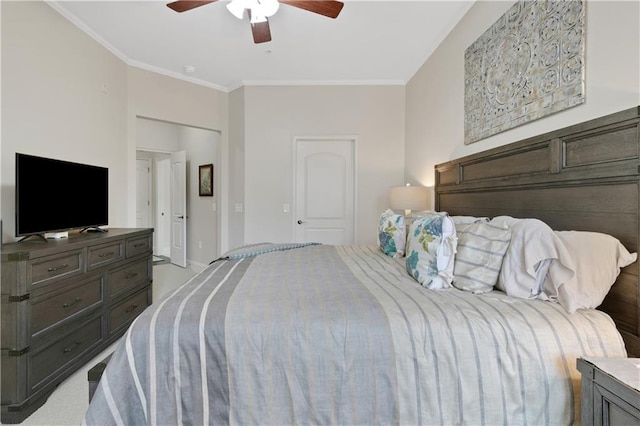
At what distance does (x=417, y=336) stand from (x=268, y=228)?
3147mm

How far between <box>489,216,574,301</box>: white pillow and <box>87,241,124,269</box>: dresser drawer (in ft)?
8.57

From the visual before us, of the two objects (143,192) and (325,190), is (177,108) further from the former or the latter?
(143,192)

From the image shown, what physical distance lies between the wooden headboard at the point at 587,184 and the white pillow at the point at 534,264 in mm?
229

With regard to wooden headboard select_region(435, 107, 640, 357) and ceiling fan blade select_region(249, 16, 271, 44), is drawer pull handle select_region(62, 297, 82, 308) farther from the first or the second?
wooden headboard select_region(435, 107, 640, 357)

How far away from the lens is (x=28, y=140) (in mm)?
2225

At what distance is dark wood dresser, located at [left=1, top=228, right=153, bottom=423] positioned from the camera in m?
1.62

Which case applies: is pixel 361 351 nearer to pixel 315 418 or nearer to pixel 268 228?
pixel 315 418

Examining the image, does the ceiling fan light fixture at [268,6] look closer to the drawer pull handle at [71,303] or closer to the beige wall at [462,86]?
the beige wall at [462,86]

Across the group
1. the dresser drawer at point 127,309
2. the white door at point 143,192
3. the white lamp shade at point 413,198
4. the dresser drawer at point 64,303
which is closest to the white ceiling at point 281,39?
the white lamp shade at point 413,198

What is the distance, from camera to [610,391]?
0.84 metres

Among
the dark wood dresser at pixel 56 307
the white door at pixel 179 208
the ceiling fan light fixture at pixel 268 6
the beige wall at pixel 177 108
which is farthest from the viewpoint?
the white door at pixel 179 208

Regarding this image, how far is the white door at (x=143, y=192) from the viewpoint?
6.04 meters

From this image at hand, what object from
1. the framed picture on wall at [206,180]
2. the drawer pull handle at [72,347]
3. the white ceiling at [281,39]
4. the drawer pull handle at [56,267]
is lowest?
the drawer pull handle at [72,347]

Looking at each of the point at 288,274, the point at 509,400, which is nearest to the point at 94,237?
the point at 288,274
